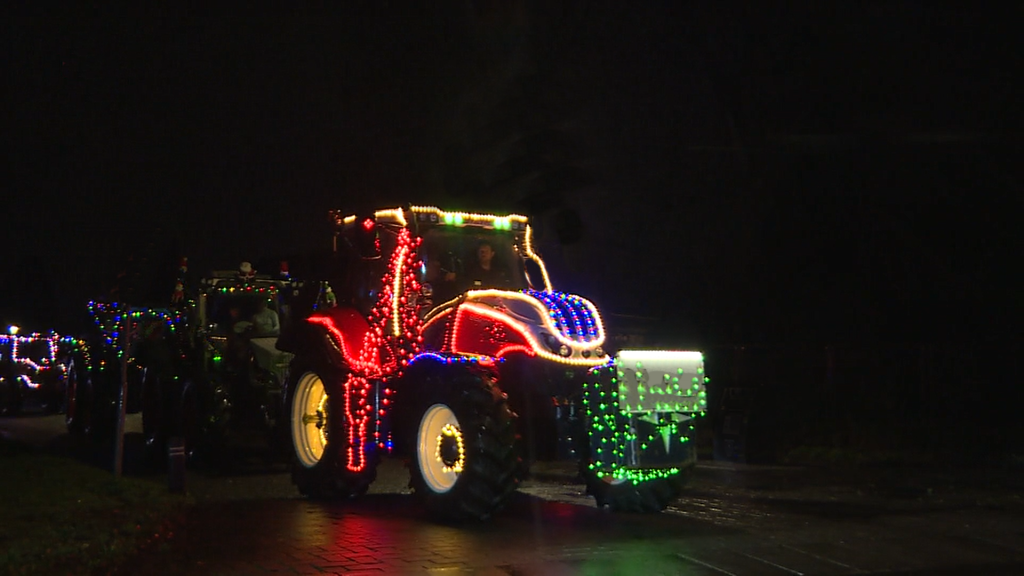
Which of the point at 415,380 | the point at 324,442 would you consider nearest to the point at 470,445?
the point at 415,380

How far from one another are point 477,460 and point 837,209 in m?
13.1

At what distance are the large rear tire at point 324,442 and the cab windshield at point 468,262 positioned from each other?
4.87ft

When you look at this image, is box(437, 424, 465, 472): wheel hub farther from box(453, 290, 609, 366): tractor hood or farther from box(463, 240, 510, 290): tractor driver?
Answer: box(463, 240, 510, 290): tractor driver

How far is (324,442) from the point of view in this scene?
506 inches

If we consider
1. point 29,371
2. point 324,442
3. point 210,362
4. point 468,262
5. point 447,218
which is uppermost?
point 447,218

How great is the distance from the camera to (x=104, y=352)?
22.3m

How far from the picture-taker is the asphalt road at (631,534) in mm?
8367

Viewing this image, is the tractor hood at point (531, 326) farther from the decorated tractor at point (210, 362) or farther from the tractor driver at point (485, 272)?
the decorated tractor at point (210, 362)

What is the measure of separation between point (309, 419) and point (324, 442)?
1.46ft

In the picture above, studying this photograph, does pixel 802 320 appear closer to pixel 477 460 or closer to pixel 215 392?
pixel 215 392

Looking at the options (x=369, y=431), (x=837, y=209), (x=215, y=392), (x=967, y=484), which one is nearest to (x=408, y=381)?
(x=369, y=431)

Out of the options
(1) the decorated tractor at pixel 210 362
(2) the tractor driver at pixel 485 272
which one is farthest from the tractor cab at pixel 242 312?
(2) the tractor driver at pixel 485 272

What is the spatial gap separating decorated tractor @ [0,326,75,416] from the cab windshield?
22359 mm

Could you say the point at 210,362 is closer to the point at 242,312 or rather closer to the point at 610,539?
the point at 242,312
